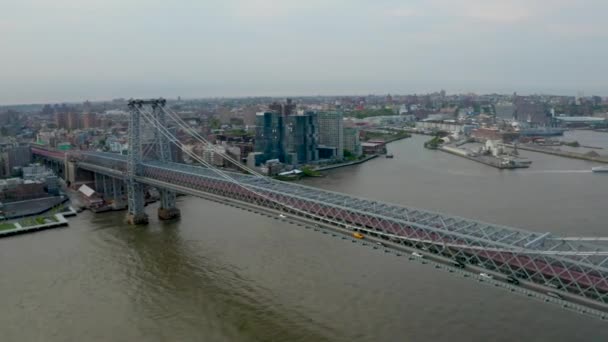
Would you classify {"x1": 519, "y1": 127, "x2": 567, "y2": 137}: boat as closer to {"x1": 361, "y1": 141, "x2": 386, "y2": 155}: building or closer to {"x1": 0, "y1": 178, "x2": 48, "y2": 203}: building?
{"x1": 361, "y1": 141, "x2": 386, "y2": 155}: building

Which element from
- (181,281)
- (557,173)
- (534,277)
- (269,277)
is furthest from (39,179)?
(557,173)

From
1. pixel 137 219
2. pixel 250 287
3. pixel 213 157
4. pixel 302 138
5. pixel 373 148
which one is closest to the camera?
pixel 250 287

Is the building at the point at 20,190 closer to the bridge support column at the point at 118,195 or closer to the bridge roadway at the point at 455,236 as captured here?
the bridge support column at the point at 118,195

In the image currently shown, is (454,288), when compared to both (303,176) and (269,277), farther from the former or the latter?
(303,176)

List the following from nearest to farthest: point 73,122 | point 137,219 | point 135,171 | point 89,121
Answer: point 137,219 → point 135,171 → point 89,121 → point 73,122

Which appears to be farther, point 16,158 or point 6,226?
point 16,158

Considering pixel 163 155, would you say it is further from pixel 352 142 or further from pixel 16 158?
pixel 352 142

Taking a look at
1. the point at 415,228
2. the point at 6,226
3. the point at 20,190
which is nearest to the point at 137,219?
the point at 6,226
